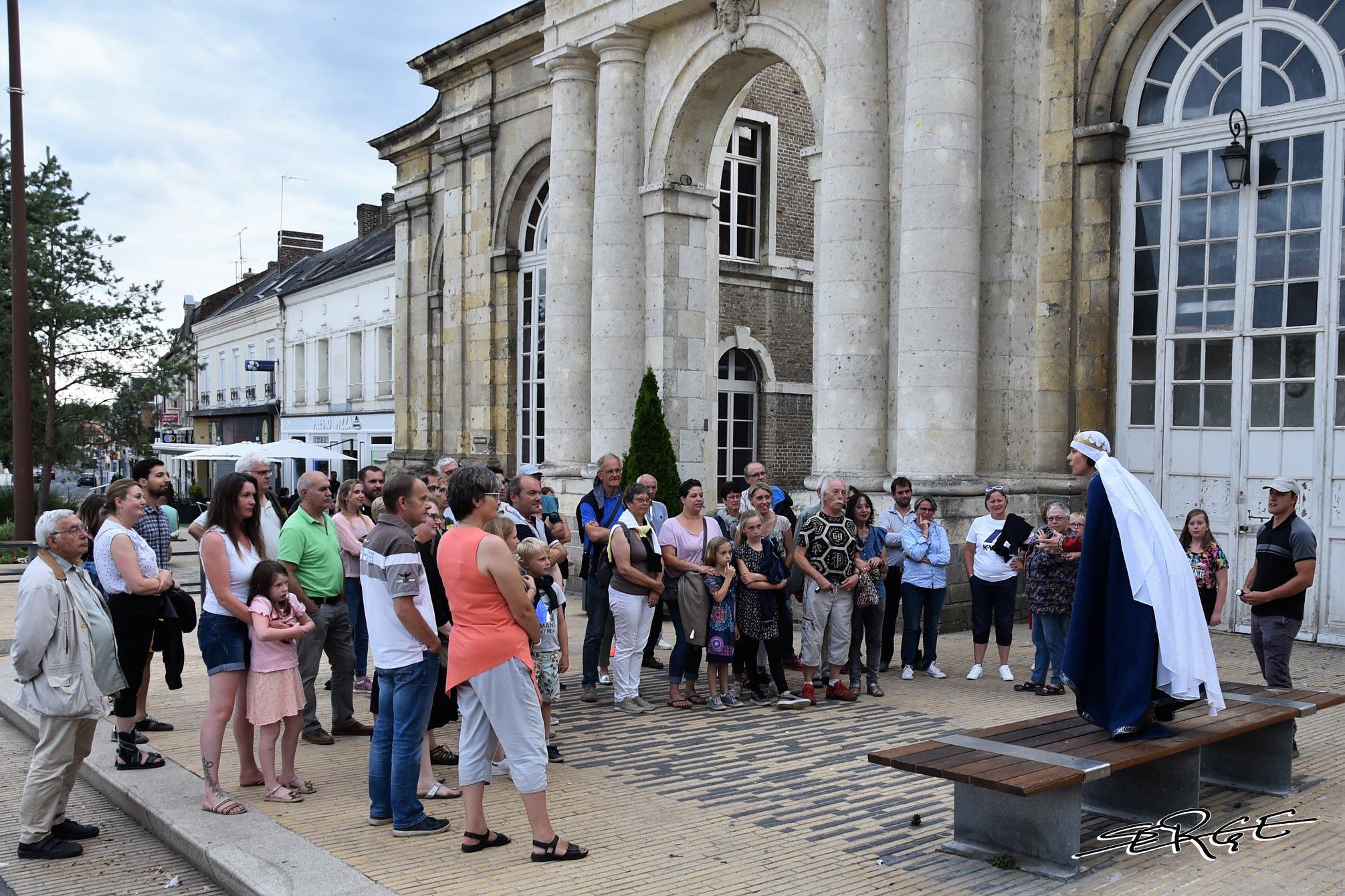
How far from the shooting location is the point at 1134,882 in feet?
16.3

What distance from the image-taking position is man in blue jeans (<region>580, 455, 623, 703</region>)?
30.0 ft

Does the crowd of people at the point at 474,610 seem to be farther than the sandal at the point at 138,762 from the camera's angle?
No

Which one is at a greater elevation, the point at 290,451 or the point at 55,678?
the point at 290,451

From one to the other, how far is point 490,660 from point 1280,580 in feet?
16.5

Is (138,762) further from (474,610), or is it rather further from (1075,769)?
(1075,769)

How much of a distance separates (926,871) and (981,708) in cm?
360

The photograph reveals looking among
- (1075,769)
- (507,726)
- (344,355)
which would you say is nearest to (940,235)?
(1075,769)

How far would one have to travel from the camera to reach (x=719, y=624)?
8.45 meters

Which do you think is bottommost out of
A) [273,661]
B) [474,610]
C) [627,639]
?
[627,639]

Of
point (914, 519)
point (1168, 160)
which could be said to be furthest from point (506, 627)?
point (1168, 160)

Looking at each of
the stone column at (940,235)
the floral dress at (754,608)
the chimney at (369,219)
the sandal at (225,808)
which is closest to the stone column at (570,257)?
the stone column at (940,235)

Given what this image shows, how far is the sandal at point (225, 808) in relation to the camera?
5.89 metres

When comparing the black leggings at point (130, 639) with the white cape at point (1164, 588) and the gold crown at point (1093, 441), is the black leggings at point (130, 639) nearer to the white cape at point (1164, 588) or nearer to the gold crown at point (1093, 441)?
the gold crown at point (1093, 441)

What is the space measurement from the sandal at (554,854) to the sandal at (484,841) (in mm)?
274
